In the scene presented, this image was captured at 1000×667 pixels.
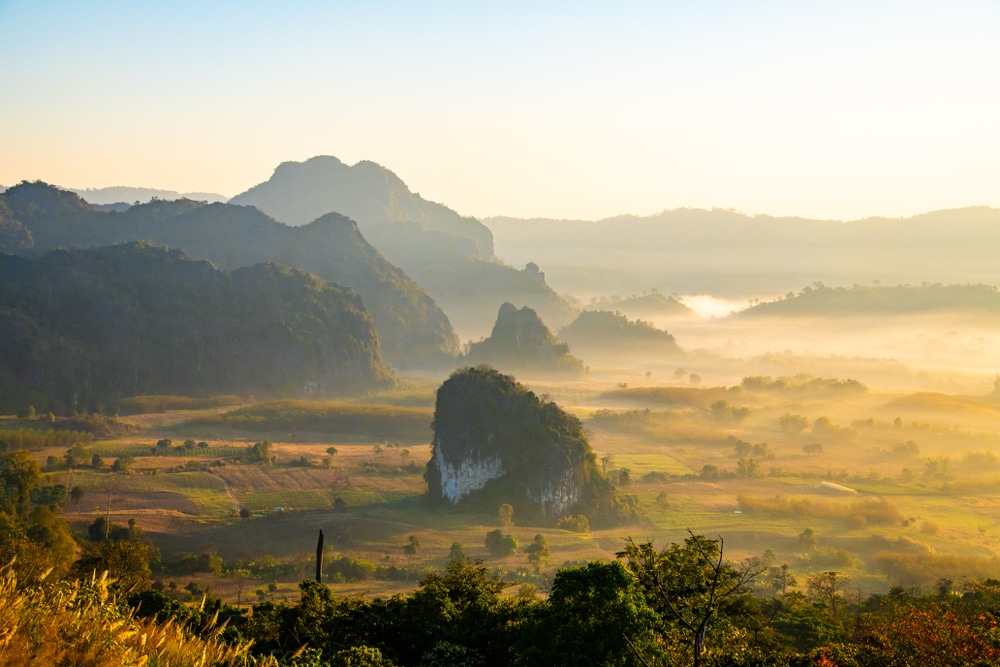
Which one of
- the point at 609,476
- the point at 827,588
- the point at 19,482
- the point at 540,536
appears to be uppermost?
the point at 19,482

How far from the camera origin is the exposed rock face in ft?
322

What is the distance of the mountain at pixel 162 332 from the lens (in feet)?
503

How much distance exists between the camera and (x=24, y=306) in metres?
162

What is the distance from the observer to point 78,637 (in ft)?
39.7

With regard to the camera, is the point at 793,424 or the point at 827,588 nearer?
the point at 827,588

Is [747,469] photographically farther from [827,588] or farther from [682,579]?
[682,579]

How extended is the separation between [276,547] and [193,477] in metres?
26.4

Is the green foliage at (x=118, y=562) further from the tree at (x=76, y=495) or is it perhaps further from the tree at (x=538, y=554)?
the tree at (x=538, y=554)

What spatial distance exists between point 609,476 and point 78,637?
100625mm

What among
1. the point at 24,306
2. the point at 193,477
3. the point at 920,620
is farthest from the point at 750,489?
the point at 24,306

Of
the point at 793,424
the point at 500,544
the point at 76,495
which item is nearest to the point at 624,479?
the point at 500,544

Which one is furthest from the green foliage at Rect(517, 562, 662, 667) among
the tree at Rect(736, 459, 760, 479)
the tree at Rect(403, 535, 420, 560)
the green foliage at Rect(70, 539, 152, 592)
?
the tree at Rect(736, 459, 760, 479)

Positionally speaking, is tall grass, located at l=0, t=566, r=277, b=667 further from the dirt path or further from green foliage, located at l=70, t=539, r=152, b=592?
the dirt path

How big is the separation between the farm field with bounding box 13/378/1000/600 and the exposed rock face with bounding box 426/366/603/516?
16.1 feet
